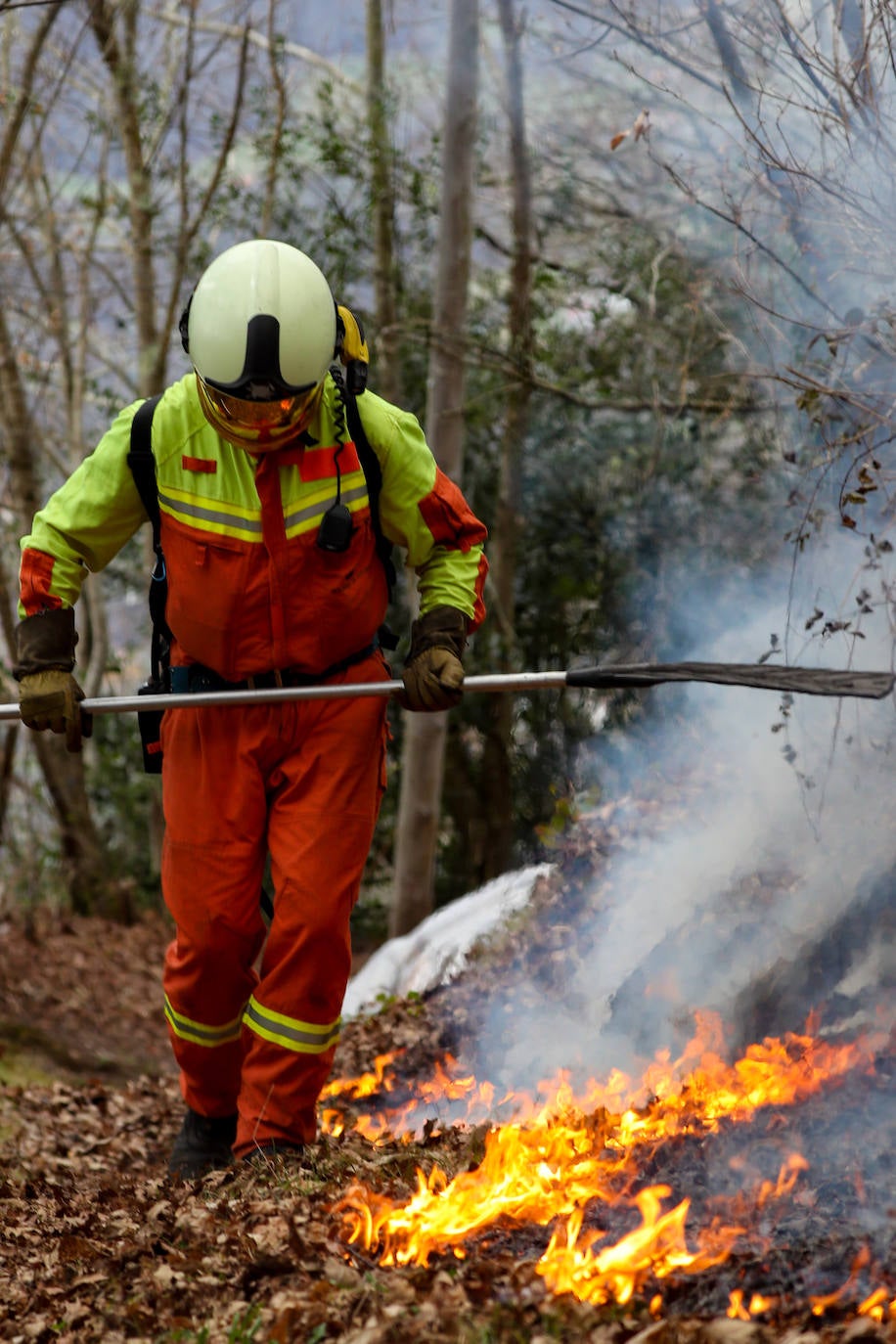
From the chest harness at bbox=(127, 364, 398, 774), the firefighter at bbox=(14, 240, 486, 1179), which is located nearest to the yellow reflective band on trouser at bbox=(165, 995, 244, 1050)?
the firefighter at bbox=(14, 240, 486, 1179)

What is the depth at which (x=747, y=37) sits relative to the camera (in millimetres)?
4785

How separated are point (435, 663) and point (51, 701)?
3.85 feet

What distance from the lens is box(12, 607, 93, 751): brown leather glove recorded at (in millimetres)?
4027

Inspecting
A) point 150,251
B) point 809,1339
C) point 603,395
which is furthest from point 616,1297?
point 150,251

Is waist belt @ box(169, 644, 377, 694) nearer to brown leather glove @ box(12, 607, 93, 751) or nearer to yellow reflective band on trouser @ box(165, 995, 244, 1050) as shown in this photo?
brown leather glove @ box(12, 607, 93, 751)

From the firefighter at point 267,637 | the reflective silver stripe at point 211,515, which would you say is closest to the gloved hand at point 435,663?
the firefighter at point 267,637

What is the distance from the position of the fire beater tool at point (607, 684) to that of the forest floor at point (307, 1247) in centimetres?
112

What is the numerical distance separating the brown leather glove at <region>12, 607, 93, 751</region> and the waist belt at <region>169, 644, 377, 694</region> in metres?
0.30

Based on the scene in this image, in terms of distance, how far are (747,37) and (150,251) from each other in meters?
6.26

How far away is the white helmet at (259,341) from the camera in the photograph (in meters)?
3.67

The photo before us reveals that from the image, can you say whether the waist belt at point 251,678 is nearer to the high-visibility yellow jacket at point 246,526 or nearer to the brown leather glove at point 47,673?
the high-visibility yellow jacket at point 246,526

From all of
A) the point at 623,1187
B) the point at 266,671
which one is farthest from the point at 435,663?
the point at 623,1187

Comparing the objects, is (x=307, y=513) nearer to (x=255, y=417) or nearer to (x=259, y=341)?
(x=255, y=417)

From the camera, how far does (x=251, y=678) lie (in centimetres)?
404
